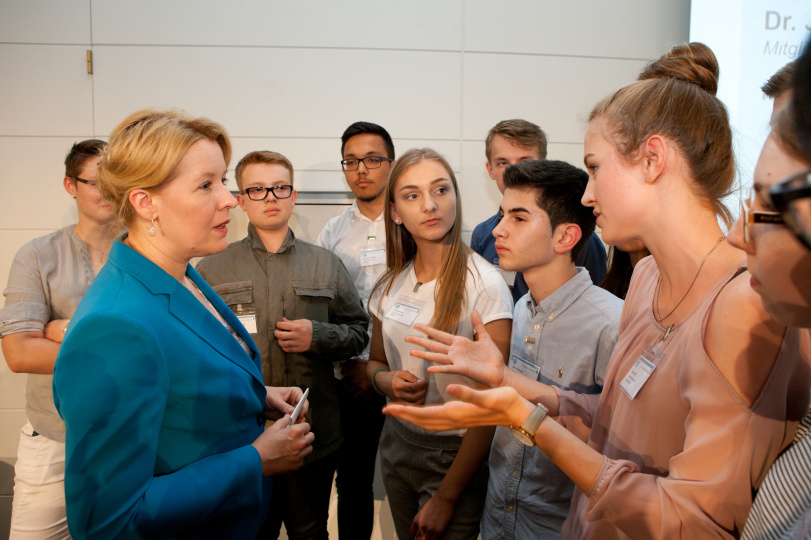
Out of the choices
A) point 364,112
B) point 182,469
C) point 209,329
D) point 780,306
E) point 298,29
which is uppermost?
point 298,29

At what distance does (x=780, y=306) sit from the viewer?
0.63 m

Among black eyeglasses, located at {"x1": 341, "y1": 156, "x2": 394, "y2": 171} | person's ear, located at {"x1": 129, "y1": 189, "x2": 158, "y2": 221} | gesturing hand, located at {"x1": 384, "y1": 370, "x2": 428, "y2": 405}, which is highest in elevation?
black eyeglasses, located at {"x1": 341, "y1": 156, "x2": 394, "y2": 171}

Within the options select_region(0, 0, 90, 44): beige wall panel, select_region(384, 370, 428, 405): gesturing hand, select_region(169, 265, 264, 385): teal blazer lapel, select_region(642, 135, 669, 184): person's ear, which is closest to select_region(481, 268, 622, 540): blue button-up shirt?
select_region(384, 370, 428, 405): gesturing hand

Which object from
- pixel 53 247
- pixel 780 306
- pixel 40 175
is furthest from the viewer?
pixel 40 175

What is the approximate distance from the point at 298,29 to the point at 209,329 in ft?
8.47

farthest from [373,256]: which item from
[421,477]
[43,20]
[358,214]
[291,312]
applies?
[43,20]

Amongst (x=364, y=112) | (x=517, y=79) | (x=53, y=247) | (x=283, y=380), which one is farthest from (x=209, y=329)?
(x=517, y=79)

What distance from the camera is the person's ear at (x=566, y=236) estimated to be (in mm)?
1666

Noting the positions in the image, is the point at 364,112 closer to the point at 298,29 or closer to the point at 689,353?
the point at 298,29

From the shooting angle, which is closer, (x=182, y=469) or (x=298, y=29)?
(x=182, y=469)

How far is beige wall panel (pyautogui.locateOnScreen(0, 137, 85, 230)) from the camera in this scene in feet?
10.1

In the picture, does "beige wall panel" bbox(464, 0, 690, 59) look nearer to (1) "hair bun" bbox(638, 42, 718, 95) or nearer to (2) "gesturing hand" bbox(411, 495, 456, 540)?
(1) "hair bun" bbox(638, 42, 718, 95)

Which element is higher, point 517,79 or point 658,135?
point 517,79

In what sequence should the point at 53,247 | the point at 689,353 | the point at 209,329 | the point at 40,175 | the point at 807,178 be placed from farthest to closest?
the point at 40,175 → the point at 53,247 → the point at 209,329 → the point at 689,353 → the point at 807,178
